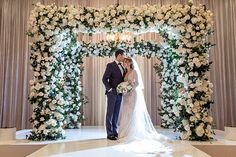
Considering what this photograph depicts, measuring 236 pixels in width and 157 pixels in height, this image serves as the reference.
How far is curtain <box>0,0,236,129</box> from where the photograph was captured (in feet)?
27.6

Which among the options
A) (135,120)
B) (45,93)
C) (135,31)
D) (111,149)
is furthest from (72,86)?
(111,149)

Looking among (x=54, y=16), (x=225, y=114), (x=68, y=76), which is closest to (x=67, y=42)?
(x=54, y=16)

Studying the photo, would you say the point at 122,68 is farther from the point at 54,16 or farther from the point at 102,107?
the point at 102,107

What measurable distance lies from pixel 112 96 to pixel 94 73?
3631 mm

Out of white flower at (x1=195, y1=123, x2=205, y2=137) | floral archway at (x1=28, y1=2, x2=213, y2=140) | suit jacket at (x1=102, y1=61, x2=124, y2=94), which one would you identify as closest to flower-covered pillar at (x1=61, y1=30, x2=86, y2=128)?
floral archway at (x1=28, y1=2, x2=213, y2=140)

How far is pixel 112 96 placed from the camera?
203 inches

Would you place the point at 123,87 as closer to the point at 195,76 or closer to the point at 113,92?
the point at 113,92

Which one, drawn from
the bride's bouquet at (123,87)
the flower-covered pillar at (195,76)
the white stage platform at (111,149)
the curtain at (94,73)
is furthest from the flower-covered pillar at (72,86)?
the flower-covered pillar at (195,76)

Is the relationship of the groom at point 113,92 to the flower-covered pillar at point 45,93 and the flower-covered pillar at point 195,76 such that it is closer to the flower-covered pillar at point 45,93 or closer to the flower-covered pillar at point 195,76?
the flower-covered pillar at point 45,93

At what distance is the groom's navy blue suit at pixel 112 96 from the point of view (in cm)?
514

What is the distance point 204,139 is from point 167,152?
134cm

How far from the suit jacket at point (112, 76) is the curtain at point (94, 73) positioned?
3.34 meters

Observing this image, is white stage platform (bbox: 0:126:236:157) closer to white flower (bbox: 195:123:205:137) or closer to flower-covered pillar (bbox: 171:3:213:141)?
white flower (bbox: 195:123:205:137)

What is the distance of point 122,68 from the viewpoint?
541cm
